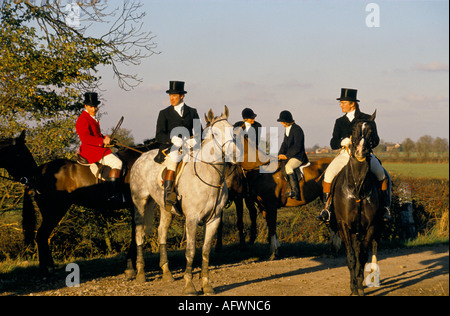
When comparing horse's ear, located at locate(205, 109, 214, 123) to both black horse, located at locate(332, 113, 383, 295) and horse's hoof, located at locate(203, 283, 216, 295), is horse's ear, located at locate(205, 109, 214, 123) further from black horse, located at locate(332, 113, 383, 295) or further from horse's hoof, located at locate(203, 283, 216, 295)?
horse's hoof, located at locate(203, 283, 216, 295)

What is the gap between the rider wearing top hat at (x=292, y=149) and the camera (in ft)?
35.8

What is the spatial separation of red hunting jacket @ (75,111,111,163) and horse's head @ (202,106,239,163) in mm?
2988

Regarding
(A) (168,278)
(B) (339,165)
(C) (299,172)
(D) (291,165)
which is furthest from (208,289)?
(C) (299,172)

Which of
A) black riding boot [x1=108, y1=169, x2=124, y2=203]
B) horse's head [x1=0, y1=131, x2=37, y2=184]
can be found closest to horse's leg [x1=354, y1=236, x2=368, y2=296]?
black riding boot [x1=108, y1=169, x2=124, y2=203]

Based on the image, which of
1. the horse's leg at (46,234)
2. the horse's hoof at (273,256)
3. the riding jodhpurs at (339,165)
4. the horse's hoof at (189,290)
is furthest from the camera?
the horse's hoof at (273,256)

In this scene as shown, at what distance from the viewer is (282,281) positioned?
8.45 metres

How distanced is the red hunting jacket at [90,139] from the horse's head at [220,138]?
2.99m

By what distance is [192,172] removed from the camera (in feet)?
25.0

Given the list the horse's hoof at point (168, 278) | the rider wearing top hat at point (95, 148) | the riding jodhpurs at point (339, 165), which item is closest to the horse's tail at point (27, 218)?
the rider wearing top hat at point (95, 148)

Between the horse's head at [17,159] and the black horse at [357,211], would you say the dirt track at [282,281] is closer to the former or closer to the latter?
the black horse at [357,211]

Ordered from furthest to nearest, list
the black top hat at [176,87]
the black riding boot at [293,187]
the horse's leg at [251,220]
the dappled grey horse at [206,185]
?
the horse's leg at [251,220] < the black riding boot at [293,187] < the black top hat at [176,87] < the dappled grey horse at [206,185]

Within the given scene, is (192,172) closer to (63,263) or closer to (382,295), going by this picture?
(382,295)
